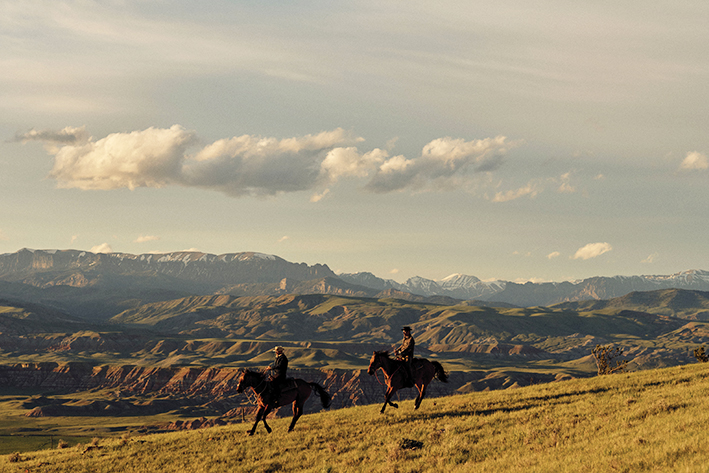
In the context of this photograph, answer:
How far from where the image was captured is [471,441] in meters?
19.8

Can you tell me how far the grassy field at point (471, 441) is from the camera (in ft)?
51.1

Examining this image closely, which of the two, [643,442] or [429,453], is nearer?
[643,442]

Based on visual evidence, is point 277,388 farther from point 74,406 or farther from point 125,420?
point 74,406

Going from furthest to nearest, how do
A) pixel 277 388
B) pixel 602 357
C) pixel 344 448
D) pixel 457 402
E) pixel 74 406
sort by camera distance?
1. pixel 74 406
2. pixel 602 357
3. pixel 457 402
4. pixel 277 388
5. pixel 344 448

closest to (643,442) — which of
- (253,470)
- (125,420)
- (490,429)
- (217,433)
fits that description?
(490,429)

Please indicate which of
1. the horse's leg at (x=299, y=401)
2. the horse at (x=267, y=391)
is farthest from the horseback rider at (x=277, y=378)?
the horse's leg at (x=299, y=401)

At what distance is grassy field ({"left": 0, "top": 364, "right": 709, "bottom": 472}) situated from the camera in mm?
15562

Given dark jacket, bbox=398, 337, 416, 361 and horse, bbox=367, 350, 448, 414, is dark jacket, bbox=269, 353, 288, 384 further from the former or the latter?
dark jacket, bbox=398, 337, 416, 361

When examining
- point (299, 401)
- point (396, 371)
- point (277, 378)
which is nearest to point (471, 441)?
point (396, 371)

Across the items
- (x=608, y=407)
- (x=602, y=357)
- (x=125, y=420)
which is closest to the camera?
(x=608, y=407)

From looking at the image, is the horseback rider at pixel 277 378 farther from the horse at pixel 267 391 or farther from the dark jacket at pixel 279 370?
the horse at pixel 267 391

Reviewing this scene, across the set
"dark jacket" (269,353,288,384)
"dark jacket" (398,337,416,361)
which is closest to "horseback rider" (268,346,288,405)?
"dark jacket" (269,353,288,384)

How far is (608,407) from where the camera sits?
2280 cm

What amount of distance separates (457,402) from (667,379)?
35.8 feet
